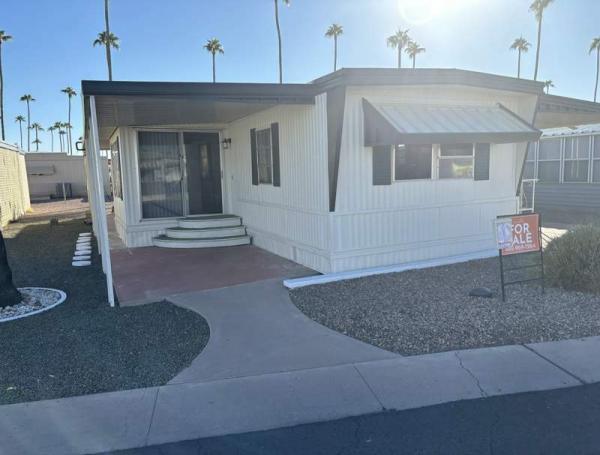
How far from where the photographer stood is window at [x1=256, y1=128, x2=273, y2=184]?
9.04 m

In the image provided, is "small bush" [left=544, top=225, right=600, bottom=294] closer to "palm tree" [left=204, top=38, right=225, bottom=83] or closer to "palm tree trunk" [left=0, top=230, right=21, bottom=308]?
"palm tree trunk" [left=0, top=230, right=21, bottom=308]

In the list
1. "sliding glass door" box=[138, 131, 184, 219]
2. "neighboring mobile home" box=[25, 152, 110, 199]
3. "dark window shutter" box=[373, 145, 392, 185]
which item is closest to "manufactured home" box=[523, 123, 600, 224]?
"dark window shutter" box=[373, 145, 392, 185]

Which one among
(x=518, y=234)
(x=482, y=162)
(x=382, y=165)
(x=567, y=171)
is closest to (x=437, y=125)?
(x=382, y=165)

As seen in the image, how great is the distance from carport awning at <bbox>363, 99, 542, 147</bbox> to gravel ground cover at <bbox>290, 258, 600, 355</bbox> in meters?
2.05

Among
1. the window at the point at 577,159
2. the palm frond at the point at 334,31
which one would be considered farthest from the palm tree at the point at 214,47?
the window at the point at 577,159

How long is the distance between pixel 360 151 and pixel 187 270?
3.46 m

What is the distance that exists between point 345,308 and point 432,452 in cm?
290

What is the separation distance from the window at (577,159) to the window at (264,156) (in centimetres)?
1189

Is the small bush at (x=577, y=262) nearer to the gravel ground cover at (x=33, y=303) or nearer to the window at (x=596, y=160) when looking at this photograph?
the gravel ground cover at (x=33, y=303)

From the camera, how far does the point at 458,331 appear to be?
4.98m

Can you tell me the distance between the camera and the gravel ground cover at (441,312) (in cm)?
483

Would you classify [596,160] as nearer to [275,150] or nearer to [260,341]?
[275,150]

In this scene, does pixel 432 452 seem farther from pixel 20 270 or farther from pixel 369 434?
pixel 20 270

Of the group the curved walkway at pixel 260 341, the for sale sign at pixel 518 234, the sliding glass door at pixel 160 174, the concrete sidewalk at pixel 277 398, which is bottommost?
the concrete sidewalk at pixel 277 398
